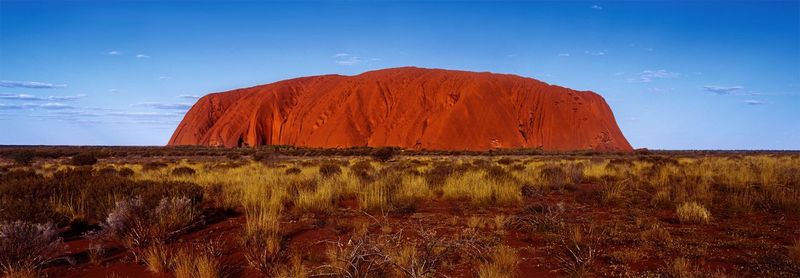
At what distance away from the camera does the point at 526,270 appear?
4117mm

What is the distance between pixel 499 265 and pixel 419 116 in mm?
59438

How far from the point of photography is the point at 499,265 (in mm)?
3910

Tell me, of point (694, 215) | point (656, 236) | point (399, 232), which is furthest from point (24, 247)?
point (694, 215)

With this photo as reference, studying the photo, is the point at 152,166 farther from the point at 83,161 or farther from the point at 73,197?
the point at 73,197

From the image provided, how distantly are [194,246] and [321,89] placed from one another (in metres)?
70.5

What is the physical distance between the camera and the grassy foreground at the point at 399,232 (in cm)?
401

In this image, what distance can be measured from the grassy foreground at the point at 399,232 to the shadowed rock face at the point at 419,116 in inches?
1963

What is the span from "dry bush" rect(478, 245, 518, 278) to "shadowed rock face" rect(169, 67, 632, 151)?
5369 cm

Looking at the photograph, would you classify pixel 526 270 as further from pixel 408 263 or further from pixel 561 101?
pixel 561 101

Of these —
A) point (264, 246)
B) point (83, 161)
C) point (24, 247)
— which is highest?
point (83, 161)

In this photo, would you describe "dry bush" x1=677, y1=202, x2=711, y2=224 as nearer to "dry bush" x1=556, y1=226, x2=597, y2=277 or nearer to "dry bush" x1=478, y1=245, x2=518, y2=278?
"dry bush" x1=556, y1=226, x2=597, y2=277

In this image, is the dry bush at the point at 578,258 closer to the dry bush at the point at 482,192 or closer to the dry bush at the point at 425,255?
the dry bush at the point at 425,255

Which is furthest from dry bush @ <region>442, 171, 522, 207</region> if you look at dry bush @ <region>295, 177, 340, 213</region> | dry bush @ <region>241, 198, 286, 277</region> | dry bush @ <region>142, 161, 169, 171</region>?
dry bush @ <region>142, 161, 169, 171</region>

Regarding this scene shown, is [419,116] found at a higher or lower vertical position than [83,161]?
higher
